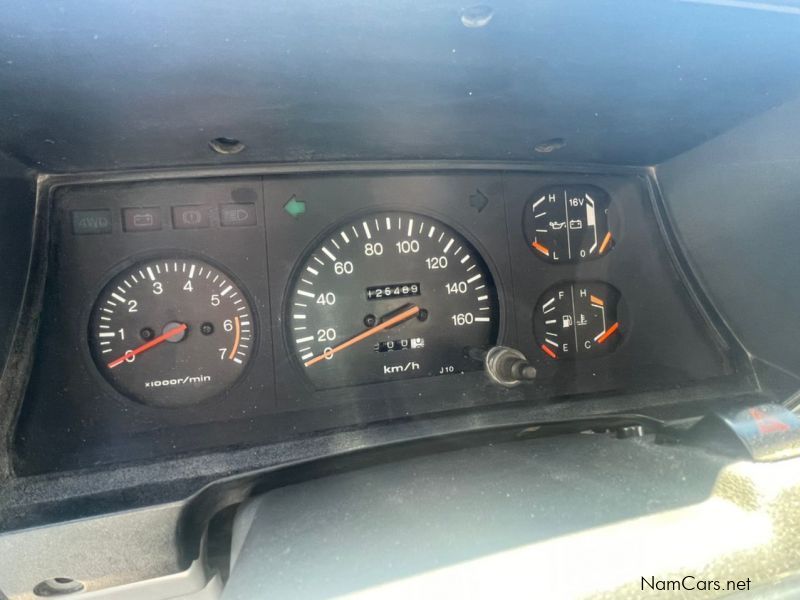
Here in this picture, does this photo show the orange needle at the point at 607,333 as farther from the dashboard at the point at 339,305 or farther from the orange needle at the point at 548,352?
the orange needle at the point at 548,352

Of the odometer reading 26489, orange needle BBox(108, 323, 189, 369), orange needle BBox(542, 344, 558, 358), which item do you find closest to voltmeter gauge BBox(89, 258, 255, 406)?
orange needle BBox(108, 323, 189, 369)

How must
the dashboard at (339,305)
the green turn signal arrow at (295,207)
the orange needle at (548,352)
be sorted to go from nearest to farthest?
the dashboard at (339,305) < the green turn signal arrow at (295,207) < the orange needle at (548,352)

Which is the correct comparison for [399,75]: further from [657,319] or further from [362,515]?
[657,319]

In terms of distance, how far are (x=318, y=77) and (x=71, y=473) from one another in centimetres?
142

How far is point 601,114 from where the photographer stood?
6.94 feet

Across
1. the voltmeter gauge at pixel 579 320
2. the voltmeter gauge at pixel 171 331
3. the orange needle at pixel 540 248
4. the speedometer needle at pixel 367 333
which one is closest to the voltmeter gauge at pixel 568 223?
the orange needle at pixel 540 248

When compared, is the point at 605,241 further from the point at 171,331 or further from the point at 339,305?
the point at 171,331

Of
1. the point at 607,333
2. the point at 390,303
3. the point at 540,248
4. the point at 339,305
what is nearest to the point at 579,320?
the point at 607,333

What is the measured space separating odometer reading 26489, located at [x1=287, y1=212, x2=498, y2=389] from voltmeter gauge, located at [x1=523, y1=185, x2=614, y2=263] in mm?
285

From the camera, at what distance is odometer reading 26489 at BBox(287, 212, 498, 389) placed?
2.52 m

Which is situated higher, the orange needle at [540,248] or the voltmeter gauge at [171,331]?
the orange needle at [540,248]

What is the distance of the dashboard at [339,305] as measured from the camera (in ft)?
7.54

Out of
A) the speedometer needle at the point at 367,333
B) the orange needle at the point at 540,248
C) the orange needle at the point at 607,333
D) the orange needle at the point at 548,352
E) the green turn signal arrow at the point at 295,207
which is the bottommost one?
the orange needle at the point at 548,352

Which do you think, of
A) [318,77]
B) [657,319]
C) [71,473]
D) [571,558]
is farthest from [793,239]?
[71,473]
